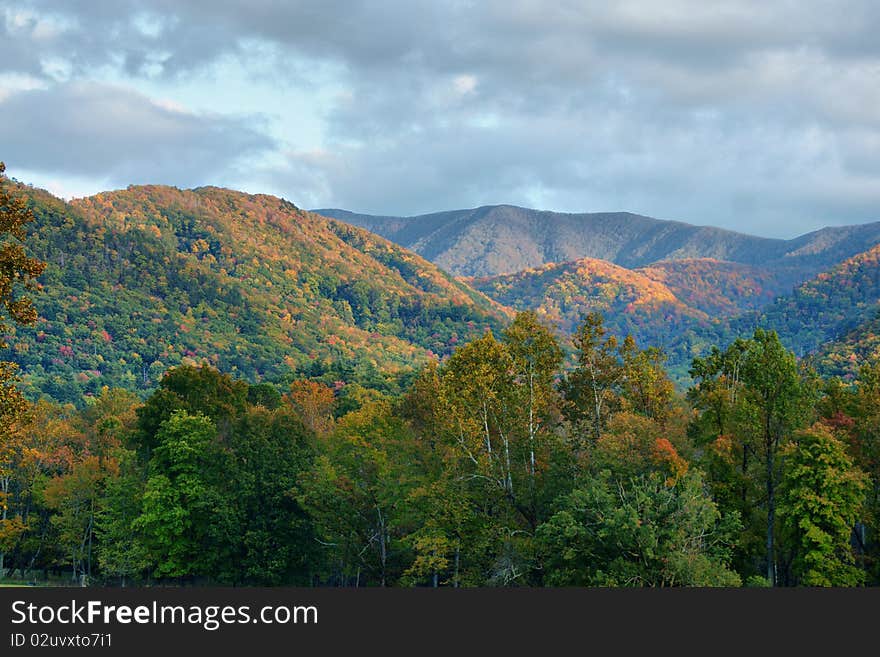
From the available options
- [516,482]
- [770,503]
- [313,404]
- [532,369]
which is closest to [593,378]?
[532,369]

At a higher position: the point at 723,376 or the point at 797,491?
the point at 723,376

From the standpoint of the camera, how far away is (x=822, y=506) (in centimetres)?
5069

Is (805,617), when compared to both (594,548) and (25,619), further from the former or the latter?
(25,619)

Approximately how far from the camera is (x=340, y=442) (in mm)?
70812

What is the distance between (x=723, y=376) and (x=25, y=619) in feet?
162

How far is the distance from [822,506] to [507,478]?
62.7 ft

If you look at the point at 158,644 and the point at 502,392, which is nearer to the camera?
the point at 158,644

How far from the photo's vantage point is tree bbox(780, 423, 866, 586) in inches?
1959

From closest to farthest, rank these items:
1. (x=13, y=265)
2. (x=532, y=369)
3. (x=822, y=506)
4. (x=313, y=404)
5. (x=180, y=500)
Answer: (x=13, y=265) < (x=822, y=506) < (x=532, y=369) < (x=180, y=500) < (x=313, y=404)

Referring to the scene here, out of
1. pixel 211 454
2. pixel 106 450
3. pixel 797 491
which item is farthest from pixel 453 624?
pixel 106 450

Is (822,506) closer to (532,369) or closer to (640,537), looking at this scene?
(640,537)

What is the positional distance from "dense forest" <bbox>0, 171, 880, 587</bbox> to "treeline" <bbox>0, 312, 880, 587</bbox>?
0.17 meters

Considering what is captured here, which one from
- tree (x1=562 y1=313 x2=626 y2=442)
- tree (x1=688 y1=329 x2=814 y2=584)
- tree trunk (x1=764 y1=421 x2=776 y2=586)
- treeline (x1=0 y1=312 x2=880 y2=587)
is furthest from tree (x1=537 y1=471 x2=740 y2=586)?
tree (x1=562 y1=313 x2=626 y2=442)

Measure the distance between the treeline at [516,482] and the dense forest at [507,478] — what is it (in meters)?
0.17
